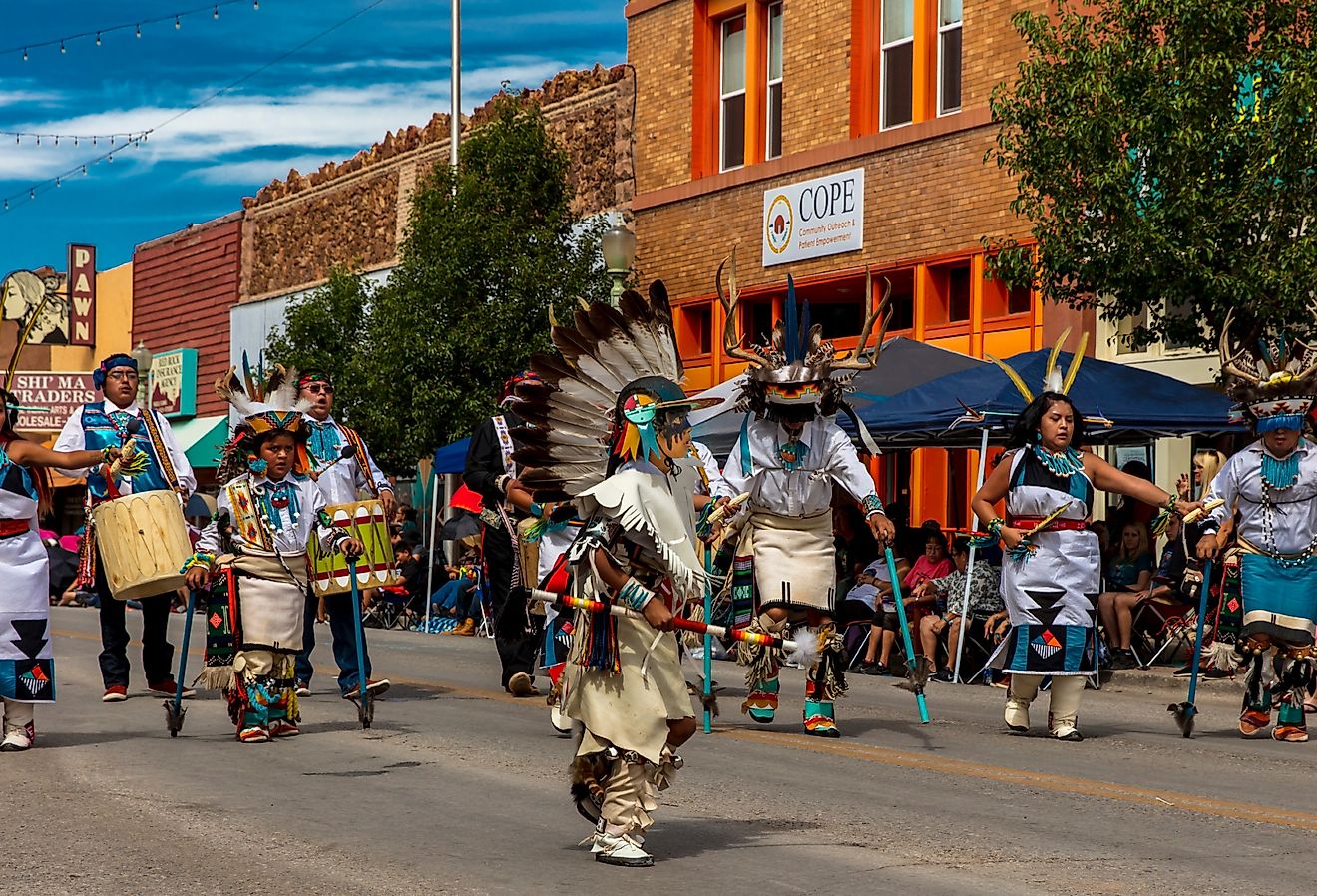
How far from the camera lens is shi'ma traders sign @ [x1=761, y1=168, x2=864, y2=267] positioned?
2619cm

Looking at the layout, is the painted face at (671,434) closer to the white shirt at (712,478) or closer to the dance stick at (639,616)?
the dance stick at (639,616)

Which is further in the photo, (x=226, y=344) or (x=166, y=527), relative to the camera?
(x=226, y=344)

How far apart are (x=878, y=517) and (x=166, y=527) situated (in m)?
4.72

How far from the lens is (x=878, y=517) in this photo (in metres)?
11.0

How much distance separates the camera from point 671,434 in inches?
295

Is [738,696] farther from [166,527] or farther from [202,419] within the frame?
[202,419]

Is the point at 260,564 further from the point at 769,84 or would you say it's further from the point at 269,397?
the point at 769,84

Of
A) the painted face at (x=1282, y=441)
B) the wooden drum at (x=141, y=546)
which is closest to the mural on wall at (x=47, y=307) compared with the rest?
the wooden drum at (x=141, y=546)

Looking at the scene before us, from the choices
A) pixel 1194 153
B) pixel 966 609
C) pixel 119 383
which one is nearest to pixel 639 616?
pixel 119 383

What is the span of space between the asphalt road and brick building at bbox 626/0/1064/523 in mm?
12682

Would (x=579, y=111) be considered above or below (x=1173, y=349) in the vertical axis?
above

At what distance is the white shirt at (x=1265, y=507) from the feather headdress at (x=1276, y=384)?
0.19m

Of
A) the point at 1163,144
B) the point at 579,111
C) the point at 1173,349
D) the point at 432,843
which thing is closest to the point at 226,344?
the point at 579,111

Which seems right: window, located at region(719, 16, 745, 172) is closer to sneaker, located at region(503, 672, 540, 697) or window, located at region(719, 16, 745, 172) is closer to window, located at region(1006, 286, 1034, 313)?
window, located at region(1006, 286, 1034, 313)
